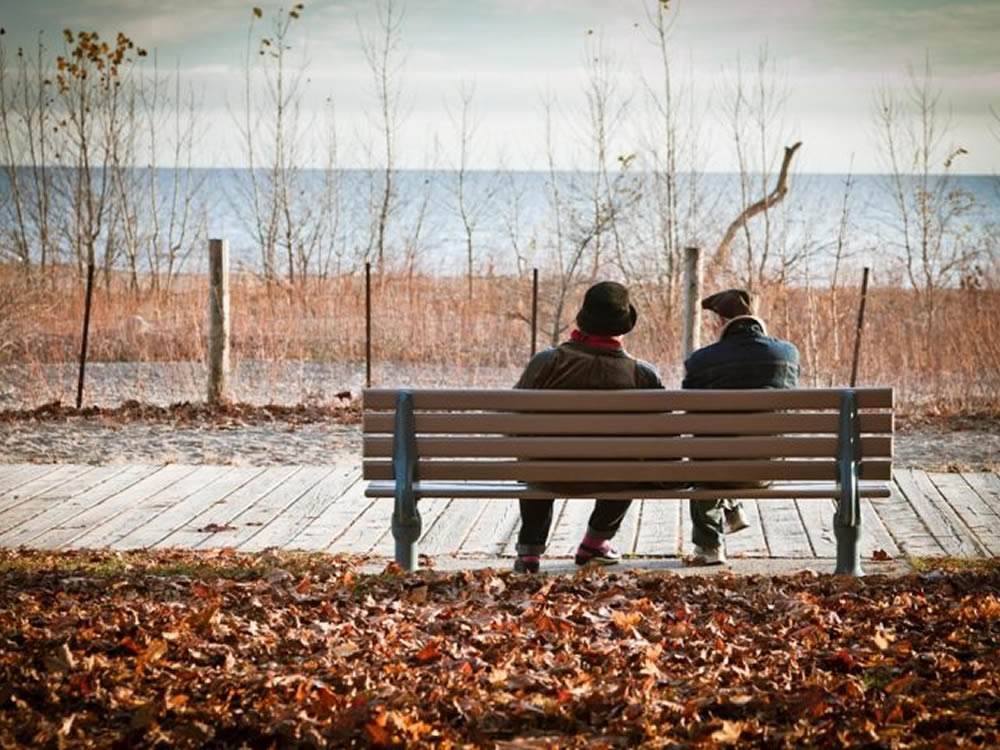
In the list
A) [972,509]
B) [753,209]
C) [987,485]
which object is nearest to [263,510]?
[972,509]

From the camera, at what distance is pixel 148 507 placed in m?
7.64

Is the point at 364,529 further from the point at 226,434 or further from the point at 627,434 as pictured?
the point at 226,434

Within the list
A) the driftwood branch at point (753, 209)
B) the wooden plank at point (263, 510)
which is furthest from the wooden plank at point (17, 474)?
the driftwood branch at point (753, 209)

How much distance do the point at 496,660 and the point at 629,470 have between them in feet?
5.36

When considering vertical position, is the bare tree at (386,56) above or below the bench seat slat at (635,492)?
above

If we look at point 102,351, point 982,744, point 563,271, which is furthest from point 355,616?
point 102,351

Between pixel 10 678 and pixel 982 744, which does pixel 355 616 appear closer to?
pixel 10 678

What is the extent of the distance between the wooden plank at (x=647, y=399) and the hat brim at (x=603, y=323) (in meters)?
0.40

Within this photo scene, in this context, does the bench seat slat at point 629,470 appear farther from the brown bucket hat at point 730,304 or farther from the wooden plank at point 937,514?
the wooden plank at point 937,514

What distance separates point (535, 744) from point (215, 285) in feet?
28.6

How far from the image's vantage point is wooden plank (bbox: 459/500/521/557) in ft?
22.1

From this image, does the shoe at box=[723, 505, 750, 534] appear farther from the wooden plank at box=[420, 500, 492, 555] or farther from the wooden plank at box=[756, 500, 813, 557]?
the wooden plank at box=[420, 500, 492, 555]

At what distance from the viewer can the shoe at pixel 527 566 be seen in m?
6.13

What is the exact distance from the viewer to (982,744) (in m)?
3.68
